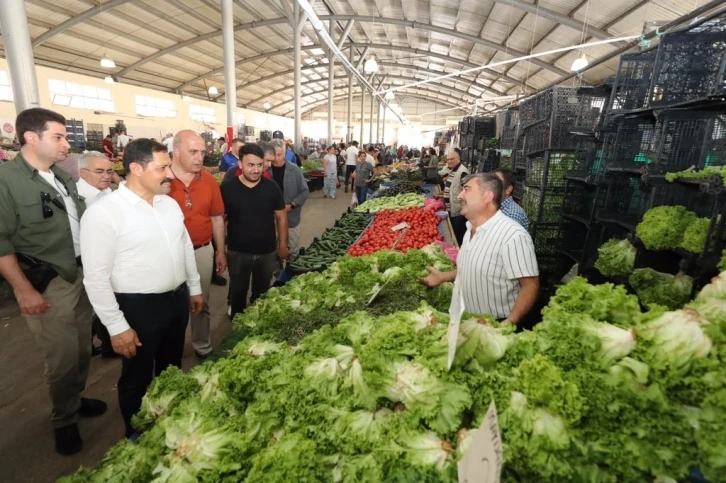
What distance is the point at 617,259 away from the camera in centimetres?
338

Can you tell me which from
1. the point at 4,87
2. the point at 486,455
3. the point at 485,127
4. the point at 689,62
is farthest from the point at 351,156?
the point at 486,455

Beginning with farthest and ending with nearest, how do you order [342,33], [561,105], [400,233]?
[342,33] < [400,233] < [561,105]

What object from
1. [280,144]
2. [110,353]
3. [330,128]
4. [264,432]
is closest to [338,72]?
[330,128]

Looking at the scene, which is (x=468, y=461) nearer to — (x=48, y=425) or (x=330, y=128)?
(x=48, y=425)

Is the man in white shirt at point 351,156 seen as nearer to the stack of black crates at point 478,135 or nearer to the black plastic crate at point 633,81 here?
the stack of black crates at point 478,135

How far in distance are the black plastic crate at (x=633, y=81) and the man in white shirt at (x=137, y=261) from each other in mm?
4048

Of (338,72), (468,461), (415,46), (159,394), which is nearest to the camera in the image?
(468,461)

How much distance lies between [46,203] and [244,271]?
1.90 meters

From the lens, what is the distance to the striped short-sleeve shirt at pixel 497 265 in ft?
7.89

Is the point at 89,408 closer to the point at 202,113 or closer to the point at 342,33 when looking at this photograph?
the point at 342,33

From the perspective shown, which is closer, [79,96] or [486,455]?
[486,455]

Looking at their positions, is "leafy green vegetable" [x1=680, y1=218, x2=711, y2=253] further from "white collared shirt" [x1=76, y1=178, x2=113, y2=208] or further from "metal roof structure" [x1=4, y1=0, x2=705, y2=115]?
"metal roof structure" [x1=4, y1=0, x2=705, y2=115]

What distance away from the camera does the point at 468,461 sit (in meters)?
1.00

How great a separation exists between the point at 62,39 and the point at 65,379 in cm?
2078
